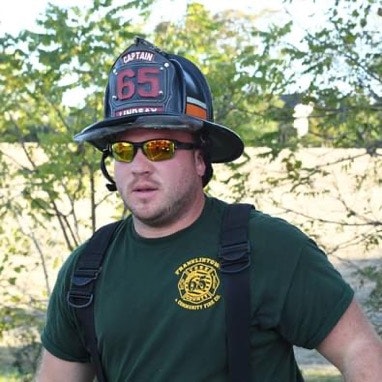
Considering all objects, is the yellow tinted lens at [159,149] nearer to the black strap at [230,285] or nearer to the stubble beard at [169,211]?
the stubble beard at [169,211]

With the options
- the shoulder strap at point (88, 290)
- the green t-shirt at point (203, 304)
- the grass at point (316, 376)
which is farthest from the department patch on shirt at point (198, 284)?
the grass at point (316, 376)

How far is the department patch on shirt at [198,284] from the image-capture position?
2549 millimetres

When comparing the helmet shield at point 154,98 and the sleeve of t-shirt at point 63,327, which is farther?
the sleeve of t-shirt at point 63,327

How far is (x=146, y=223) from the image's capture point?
2.71 m

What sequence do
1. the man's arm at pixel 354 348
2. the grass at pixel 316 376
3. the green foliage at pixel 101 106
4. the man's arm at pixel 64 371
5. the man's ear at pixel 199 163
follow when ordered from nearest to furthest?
the man's arm at pixel 354 348 < the man's ear at pixel 199 163 < the man's arm at pixel 64 371 < the green foliage at pixel 101 106 < the grass at pixel 316 376

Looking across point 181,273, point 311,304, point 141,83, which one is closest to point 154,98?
point 141,83

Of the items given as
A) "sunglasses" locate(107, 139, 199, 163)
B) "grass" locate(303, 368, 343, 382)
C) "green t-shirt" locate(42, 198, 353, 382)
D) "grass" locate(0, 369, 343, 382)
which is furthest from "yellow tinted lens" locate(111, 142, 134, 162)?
"grass" locate(303, 368, 343, 382)

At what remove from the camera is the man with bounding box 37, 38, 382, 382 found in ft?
8.29

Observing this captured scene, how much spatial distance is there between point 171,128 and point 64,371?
0.85 meters

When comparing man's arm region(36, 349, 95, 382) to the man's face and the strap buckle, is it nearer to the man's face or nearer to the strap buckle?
the man's face

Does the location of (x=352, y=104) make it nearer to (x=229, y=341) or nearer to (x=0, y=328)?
(x=0, y=328)

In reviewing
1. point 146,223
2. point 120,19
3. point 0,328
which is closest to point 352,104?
point 120,19

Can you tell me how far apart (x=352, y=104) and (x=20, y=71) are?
2122 millimetres

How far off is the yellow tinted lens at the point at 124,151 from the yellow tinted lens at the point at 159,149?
5 centimetres
